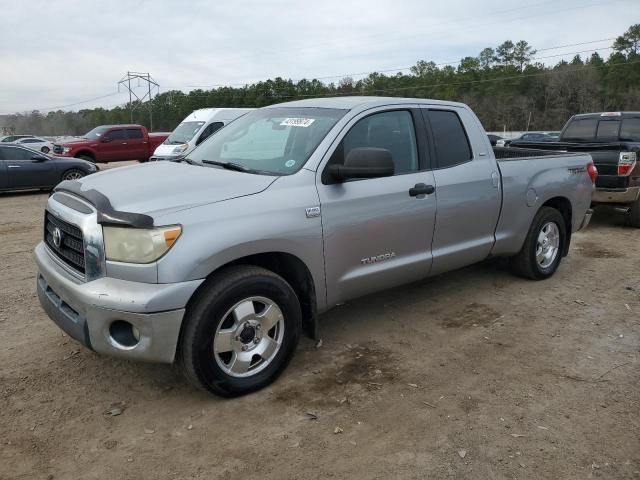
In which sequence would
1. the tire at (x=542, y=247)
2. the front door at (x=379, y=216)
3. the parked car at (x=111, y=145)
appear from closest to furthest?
the front door at (x=379, y=216) < the tire at (x=542, y=247) < the parked car at (x=111, y=145)

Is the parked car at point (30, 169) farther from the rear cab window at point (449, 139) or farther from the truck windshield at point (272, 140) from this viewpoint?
the rear cab window at point (449, 139)

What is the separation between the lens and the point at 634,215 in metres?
8.38

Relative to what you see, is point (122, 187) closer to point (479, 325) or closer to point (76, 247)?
point (76, 247)

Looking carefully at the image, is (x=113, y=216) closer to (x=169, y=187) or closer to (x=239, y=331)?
(x=169, y=187)

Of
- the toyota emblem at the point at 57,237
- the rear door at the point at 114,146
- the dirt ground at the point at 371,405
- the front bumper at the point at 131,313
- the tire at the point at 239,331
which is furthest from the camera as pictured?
the rear door at the point at 114,146

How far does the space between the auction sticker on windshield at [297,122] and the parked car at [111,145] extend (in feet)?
58.9

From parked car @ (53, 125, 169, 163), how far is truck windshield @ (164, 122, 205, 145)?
5.94 metres

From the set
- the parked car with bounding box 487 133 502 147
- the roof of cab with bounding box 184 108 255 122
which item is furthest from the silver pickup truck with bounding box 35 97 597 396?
the roof of cab with bounding box 184 108 255 122

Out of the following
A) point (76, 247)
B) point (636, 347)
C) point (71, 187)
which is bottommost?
point (636, 347)

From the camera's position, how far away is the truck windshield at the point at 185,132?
49.7 feet

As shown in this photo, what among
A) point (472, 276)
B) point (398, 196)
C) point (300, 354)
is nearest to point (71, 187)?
point (300, 354)

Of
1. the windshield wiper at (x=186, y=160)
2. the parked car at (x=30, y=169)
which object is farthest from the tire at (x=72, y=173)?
the windshield wiper at (x=186, y=160)

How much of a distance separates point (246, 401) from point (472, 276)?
11.0 feet

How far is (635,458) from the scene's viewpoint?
273 cm
